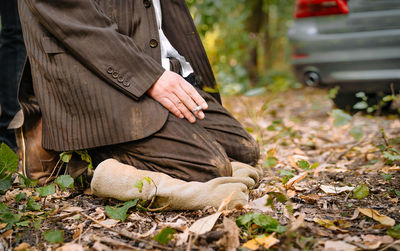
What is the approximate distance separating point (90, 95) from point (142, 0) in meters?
0.55

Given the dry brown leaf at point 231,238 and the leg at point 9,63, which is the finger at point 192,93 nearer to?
the dry brown leaf at point 231,238

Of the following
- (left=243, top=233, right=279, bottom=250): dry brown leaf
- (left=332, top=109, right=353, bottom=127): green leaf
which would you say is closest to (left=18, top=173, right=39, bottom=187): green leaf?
(left=243, top=233, right=279, bottom=250): dry brown leaf

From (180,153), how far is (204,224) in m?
0.42

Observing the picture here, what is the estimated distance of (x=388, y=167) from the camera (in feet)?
6.81

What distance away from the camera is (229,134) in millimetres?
1988

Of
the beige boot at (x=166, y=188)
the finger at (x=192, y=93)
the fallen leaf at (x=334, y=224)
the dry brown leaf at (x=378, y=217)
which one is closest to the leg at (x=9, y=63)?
the beige boot at (x=166, y=188)

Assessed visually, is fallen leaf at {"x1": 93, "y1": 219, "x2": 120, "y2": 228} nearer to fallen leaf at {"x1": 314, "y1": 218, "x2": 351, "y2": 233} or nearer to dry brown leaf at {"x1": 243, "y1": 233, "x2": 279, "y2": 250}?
dry brown leaf at {"x1": 243, "y1": 233, "x2": 279, "y2": 250}

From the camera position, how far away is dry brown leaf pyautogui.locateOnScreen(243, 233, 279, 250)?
48.3 inches

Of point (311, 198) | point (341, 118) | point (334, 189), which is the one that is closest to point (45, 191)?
point (311, 198)

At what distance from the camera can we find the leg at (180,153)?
5.51 feet

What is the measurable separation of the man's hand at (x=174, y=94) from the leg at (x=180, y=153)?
5 centimetres

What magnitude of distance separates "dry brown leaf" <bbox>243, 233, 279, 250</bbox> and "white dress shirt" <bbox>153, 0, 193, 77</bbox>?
0.99 m

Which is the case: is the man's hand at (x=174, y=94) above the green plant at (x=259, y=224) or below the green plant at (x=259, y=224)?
above

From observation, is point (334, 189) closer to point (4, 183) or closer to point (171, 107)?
point (171, 107)
